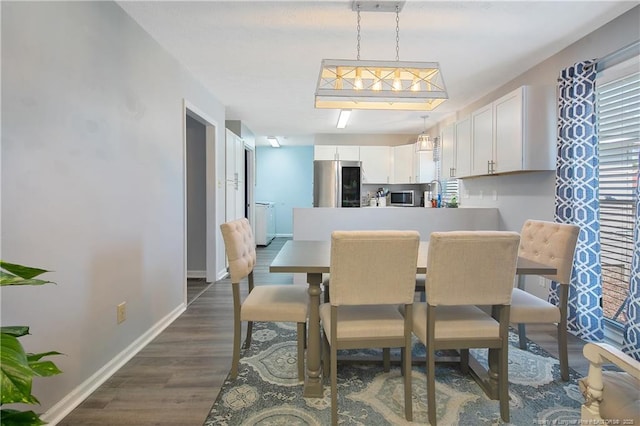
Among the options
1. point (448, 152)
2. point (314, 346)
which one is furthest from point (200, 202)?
point (448, 152)

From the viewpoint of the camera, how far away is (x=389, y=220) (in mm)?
3879

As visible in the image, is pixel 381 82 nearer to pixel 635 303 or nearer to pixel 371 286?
pixel 371 286

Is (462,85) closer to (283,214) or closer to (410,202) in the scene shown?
(410,202)

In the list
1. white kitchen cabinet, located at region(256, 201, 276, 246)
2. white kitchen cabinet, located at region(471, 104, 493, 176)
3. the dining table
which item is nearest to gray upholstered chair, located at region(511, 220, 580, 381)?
the dining table

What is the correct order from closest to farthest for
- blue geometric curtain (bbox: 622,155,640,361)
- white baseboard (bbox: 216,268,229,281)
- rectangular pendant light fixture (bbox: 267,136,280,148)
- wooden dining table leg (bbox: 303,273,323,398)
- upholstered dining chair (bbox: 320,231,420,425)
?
upholstered dining chair (bbox: 320,231,420,425) → wooden dining table leg (bbox: 303,273,323,398) → blue geometric curtain (bbox: 622,155,640,361) → white baseboard (bbox: 216,268,229,281) → rectangular pendant light fixture (bbox: 267,136,280,148)

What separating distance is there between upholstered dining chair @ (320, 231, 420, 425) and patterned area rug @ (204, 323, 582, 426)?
19 cm

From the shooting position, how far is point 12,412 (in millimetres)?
889

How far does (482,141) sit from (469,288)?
2454 mm

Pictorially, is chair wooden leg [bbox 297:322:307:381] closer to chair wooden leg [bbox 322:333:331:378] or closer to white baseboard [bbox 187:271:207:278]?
chair wooden leg [bbox 322:333:331:378]

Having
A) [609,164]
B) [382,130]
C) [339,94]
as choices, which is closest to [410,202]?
[382,130]

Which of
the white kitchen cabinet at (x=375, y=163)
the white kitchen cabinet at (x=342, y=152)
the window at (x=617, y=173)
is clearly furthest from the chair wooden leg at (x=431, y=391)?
the white kitchen cabinet at (x=342, y=152)

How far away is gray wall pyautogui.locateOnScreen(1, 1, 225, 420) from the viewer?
4.99 feet

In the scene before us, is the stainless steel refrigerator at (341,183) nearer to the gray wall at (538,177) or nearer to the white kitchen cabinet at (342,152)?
the white kitchen cabinet at (342,152)

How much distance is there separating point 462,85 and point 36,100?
385 cm
